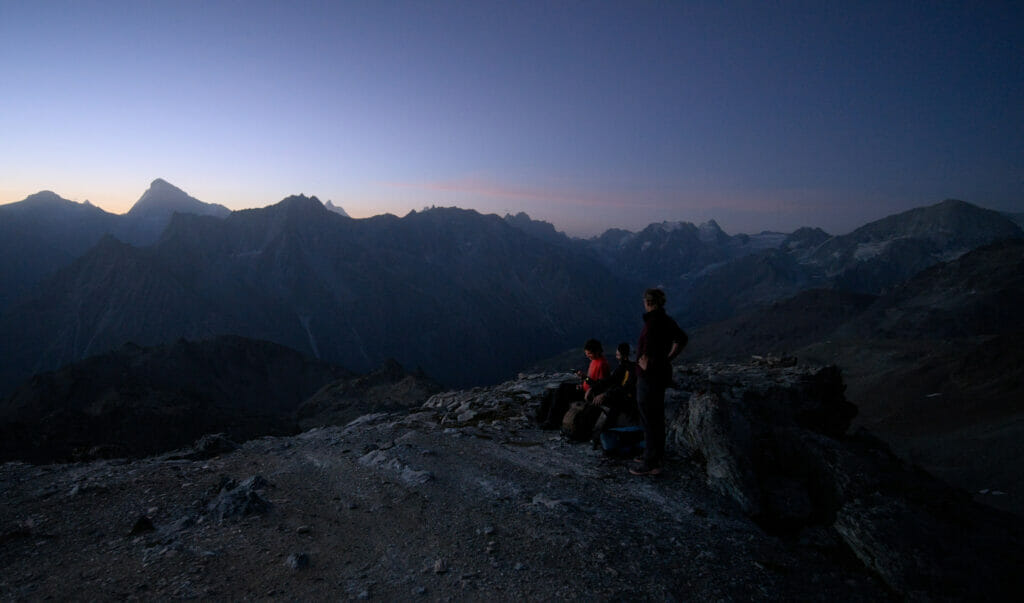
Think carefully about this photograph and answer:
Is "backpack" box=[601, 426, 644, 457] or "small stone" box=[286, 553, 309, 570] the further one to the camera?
"backpack" box=[601, 426, 644, 457]

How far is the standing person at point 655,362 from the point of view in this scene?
31.8 ft

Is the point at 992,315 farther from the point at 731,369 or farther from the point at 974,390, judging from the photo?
the point at 731,369

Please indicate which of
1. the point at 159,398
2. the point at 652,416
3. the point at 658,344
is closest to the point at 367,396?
the point at 159,398

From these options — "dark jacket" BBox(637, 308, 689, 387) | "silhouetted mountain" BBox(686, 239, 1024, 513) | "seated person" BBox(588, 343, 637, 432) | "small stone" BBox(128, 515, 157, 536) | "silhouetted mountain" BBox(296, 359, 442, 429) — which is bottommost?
"silhouetted mountain" BBox(296, 359, 442, 429)

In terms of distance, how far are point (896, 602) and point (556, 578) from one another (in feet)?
16.2

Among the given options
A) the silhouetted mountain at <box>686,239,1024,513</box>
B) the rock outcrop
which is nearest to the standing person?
→ the rock outcrop

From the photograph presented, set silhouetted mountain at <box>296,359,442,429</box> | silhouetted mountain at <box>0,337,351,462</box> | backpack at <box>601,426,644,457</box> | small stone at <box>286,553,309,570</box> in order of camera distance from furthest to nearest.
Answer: silhouetted mountain at <box>296,359,442,429</box> < silhouetted mountain at <box>0,337,351,462</box> < backpack at <box>601,426,644,457</box> < small stone at <box>286,553,309,570</box>

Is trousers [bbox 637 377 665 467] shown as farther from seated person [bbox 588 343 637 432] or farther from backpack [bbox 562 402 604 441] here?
backpack [bbox 562 402 604 441]

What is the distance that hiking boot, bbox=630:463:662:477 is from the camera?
10.1m

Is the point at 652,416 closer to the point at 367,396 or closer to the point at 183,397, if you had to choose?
the point at 183,397

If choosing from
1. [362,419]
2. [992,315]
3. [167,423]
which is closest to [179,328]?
[167,423]

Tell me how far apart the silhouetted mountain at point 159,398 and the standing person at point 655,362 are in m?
16.3

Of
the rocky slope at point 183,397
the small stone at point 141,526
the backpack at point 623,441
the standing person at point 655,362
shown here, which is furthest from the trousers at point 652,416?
the rocky slope at point 183,397

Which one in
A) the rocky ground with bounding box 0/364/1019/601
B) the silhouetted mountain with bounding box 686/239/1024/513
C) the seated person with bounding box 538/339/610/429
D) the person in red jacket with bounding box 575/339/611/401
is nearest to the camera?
the rocky ground with bounding box 0/364/1019/601
